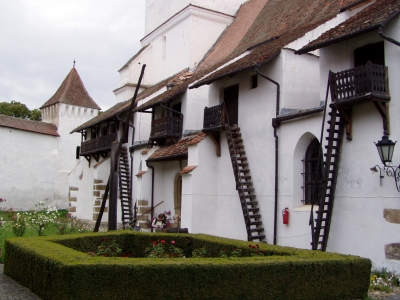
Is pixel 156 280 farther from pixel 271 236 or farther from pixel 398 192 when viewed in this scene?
pixel 271 236

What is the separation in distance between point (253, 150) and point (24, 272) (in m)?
9.90

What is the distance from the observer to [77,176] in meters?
34.2

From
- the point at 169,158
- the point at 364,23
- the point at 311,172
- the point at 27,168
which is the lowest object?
the point at 311,172

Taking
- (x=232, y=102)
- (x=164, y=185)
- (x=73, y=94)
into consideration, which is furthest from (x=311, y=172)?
(x=73, y=94)

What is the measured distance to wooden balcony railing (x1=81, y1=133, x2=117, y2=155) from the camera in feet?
94.4

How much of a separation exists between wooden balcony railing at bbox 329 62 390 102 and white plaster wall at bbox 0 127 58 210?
31269mm

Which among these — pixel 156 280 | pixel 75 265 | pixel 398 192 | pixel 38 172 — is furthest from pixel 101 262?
pixel 38 172

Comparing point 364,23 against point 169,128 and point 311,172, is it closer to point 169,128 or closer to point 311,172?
point 311,172

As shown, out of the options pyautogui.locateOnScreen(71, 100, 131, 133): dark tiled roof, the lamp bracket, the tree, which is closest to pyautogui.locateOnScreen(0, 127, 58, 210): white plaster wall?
pyautogui.locateOnScreen(71, 100, 131, 133): dark tiled roof

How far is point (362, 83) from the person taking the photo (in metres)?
11.8

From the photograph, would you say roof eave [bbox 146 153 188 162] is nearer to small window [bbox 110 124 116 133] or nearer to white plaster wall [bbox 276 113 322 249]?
white plaster wall [bbox 276 113 322 249]

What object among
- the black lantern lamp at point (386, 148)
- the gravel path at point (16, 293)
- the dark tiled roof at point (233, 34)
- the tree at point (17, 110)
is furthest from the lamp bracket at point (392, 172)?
the tree at point (17, 110)

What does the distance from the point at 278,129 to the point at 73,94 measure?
3200cm

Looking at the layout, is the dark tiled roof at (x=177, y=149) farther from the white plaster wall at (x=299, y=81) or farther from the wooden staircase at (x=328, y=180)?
the wooden staircase at (x=328, y=180)
